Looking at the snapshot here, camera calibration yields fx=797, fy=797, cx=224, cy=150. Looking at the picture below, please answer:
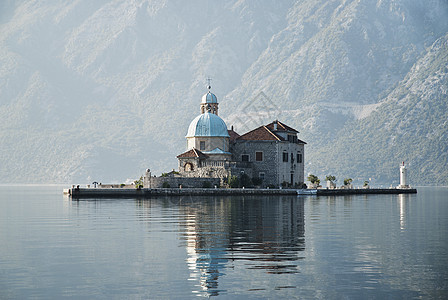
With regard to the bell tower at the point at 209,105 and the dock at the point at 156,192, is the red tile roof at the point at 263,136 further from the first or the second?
the bell tower at the point at 209,105

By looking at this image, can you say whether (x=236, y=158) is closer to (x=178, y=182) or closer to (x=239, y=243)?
(x=178, y=182)

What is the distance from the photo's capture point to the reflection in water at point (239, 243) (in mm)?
28047

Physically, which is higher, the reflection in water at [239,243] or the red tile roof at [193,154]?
the red tile roof at [193,154]

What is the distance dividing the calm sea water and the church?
4883cm

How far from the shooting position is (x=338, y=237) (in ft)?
126

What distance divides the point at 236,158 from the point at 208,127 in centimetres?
551

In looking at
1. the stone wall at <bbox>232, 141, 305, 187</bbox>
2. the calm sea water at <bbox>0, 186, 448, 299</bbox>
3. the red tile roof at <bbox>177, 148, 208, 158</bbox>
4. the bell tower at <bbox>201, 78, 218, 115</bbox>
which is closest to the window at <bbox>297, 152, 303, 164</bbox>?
the stone wall at <bbox>232, 141, 305, 187</bbox>

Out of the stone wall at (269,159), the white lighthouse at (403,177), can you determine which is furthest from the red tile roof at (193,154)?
the white lighthouse at (403,177)

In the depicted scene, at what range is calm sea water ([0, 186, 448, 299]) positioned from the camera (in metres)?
24.8

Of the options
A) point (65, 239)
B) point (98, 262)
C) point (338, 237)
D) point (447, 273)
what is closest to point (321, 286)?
point (447, 273)

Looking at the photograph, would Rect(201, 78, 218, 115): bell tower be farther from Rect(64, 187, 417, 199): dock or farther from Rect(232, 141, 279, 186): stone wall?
Rect(64, 187, 417, 199): dock

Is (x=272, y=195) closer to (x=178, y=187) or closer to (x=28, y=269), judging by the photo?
(x=178, y=187)

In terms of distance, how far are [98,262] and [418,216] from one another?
32.2 metres

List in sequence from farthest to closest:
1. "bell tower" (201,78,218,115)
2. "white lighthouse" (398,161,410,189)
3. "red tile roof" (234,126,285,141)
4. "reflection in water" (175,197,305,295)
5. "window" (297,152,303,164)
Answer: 1. "white lighthouse" (398,161,410,189)
2. "bell tower" (201,78,218,115)
3. "window" (297,152,303,164)
4. "red tile roof" (234,126,285,141)
5. "reflection in water" (175,197,305,295)
